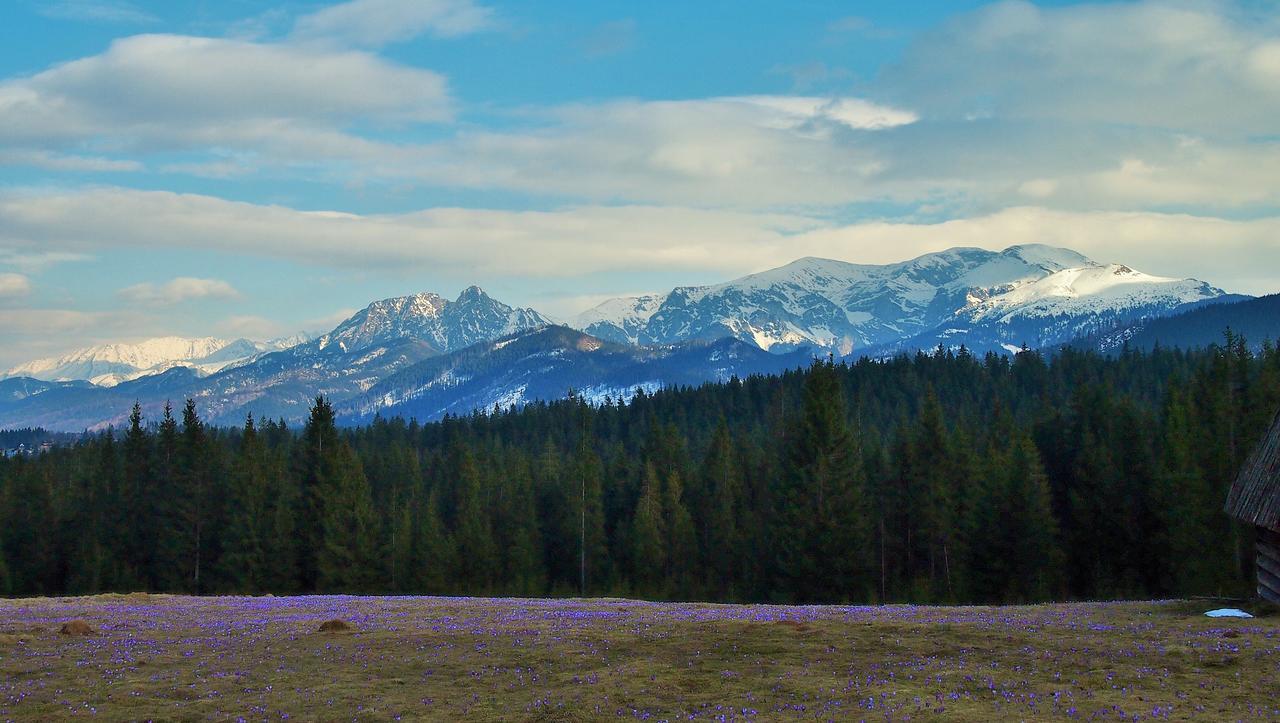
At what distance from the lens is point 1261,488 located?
34.6 m

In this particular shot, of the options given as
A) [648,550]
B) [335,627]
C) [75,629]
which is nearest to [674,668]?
[335,627]

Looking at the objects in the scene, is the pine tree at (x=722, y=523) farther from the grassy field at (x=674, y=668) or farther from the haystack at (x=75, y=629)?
the haystack at (x=75, y=629)

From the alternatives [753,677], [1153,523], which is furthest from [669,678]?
[1153,523]

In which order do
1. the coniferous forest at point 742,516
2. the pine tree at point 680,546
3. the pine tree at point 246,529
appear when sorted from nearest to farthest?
the coniferous forest at point 742,516 < the pine tree at point 246,529 < the pine tree at point 680,546

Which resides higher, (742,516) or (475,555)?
(742,516)

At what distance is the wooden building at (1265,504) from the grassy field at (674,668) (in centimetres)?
256

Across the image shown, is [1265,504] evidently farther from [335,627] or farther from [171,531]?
[171,531]

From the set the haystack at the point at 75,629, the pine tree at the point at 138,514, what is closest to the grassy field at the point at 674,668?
the haystack at the point at 75,629

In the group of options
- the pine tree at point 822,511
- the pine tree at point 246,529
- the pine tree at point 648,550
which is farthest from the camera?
the pine tree at point 648,550

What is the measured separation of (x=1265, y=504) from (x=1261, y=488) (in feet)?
3.33

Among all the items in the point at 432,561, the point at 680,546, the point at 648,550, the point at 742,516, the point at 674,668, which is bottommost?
the point at 432,561

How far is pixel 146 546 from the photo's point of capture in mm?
102000

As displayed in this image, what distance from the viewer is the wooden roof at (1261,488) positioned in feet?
109

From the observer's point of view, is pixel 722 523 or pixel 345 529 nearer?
pixel 345 529
